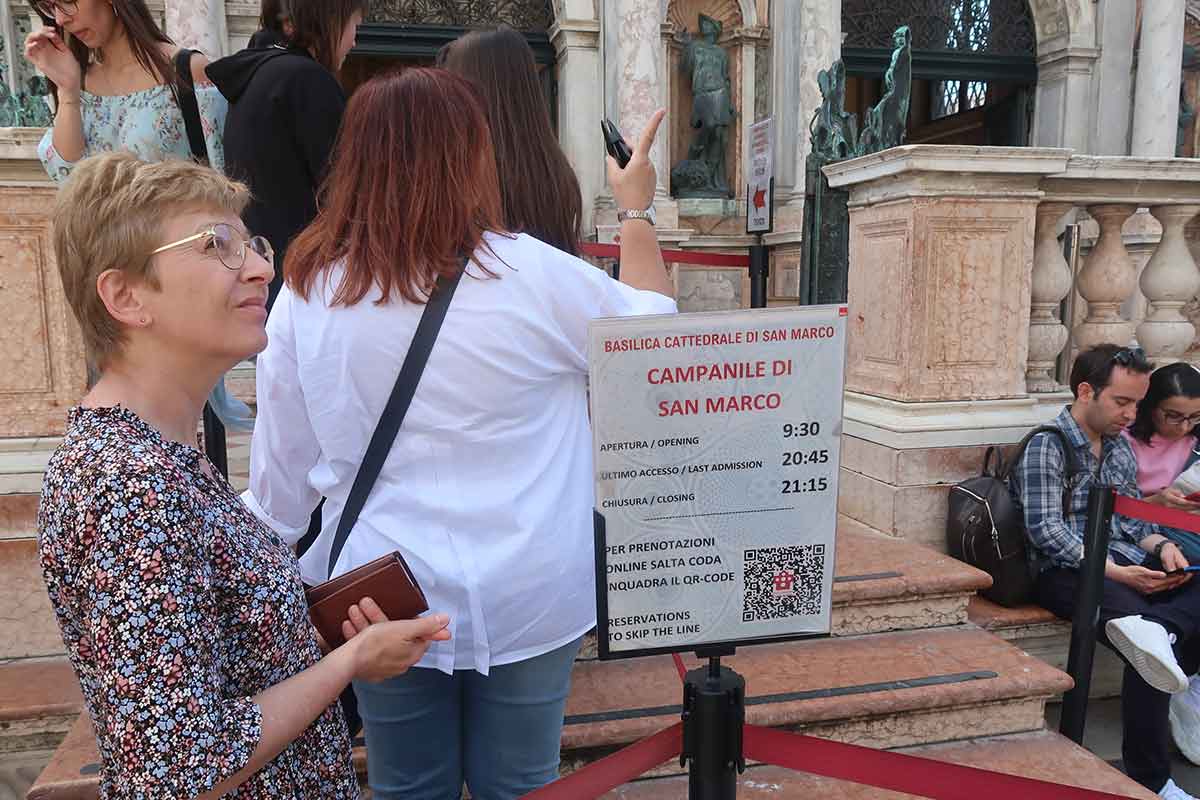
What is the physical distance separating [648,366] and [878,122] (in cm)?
328

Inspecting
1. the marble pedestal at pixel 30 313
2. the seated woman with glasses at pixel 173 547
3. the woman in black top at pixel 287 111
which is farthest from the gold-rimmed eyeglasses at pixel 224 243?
the marble pedestal at pixel 30 313

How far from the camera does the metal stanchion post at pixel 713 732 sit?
1.40m

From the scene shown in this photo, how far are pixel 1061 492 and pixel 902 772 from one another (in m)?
2.35

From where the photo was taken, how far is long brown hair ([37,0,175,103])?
226 centimetres

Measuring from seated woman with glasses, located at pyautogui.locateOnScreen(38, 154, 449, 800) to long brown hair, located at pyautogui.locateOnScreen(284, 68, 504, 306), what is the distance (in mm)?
151

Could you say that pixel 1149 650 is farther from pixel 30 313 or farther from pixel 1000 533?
pixel 30 313

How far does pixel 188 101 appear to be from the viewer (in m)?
2.41

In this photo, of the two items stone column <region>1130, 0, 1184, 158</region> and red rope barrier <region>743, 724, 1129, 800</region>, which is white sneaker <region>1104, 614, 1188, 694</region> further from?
stone column <region>1130, 0, 1184, 158</region>

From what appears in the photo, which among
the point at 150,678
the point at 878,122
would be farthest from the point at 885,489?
the point at 150,678

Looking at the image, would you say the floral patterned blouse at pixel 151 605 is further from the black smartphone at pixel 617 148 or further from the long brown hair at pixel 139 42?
the long brown hair at pixel 139 42

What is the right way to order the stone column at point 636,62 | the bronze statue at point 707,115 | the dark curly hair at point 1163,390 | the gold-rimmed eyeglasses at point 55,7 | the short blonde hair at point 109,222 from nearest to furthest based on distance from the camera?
the short blonde hair at point 109,222, the gold-rimmed eyeglasses at point 55,7, the dark curly hair at point 1163,390, the stone column at point 636,62, the bronze statue at point 707,115

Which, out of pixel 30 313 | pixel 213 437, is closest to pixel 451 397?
pixel 213 437

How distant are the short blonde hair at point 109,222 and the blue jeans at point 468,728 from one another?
0.74 metres

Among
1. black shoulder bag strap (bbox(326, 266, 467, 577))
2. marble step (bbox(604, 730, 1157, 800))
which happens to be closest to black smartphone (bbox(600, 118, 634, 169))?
black shoulder bag strap (bbox(326, 266, 467, 577))
